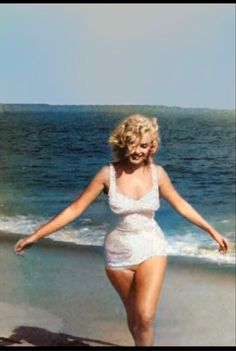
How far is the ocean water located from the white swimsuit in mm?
200

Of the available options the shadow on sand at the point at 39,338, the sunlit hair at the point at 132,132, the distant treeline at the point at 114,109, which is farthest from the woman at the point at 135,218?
the shadow on sand at the point at 39,338

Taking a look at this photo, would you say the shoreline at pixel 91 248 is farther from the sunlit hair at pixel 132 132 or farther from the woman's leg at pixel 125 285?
the sunlit hair at pixel 132 132

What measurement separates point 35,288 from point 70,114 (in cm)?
86

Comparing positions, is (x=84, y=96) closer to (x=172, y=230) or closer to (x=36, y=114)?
(x=36, y=114)

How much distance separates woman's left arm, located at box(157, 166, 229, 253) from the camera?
9.35 ft

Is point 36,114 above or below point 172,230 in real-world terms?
above

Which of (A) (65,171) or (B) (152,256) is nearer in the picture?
(B) (152,256)

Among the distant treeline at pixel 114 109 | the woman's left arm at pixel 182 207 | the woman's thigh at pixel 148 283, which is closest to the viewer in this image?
the woman's thigh at pixel 148 283

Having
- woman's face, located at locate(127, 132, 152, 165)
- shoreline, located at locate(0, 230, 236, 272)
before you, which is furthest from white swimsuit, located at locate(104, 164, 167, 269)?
shoreline, located at locate(0, 230, 236, 272)

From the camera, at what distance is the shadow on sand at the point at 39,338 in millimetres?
3090

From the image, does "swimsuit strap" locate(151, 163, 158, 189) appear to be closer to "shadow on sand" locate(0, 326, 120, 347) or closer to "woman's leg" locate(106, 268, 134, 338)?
"woman's leg" locate(106, 268, 134, 338)

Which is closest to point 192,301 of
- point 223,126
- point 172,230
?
point 172,230

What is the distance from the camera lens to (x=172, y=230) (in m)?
3.04

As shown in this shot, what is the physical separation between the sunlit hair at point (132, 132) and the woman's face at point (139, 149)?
0.01 meters
